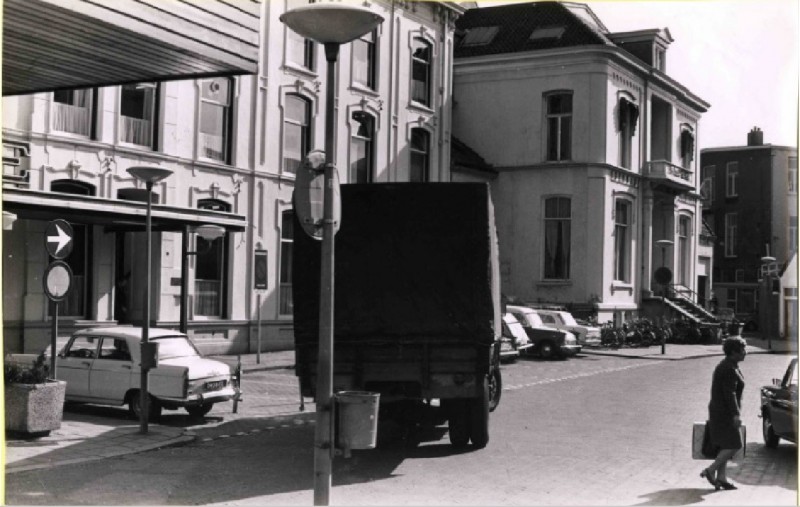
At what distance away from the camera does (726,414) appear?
9.80 meters

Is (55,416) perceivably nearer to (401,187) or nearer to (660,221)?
(401,187)

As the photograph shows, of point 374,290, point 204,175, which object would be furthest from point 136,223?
point 374,290

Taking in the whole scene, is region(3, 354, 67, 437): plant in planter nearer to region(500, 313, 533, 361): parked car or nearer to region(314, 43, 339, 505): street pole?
region(314, 43, 339, 505): street pole

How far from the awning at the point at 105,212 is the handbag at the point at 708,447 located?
11.4 metres

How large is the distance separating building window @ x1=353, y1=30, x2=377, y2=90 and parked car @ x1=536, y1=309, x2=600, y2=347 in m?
8.82

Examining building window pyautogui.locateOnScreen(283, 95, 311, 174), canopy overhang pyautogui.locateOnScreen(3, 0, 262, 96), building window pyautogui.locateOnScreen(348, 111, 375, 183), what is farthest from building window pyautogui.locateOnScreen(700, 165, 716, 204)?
building window pyautogui.locateOnScreen(348, 111, 375, 183)

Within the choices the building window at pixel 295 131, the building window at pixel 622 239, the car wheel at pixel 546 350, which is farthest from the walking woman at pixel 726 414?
the building window at pixel 622 239

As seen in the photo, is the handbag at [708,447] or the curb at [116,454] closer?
the handbag at [708,447]

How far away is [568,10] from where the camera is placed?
119 ft

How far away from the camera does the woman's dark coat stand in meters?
9.73

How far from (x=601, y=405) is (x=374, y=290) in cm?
666

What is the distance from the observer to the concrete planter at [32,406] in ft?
38.2

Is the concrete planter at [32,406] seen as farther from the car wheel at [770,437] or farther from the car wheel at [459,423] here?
the car wheel at [770,437]

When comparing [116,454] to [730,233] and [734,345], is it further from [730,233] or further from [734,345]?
[730,233]
